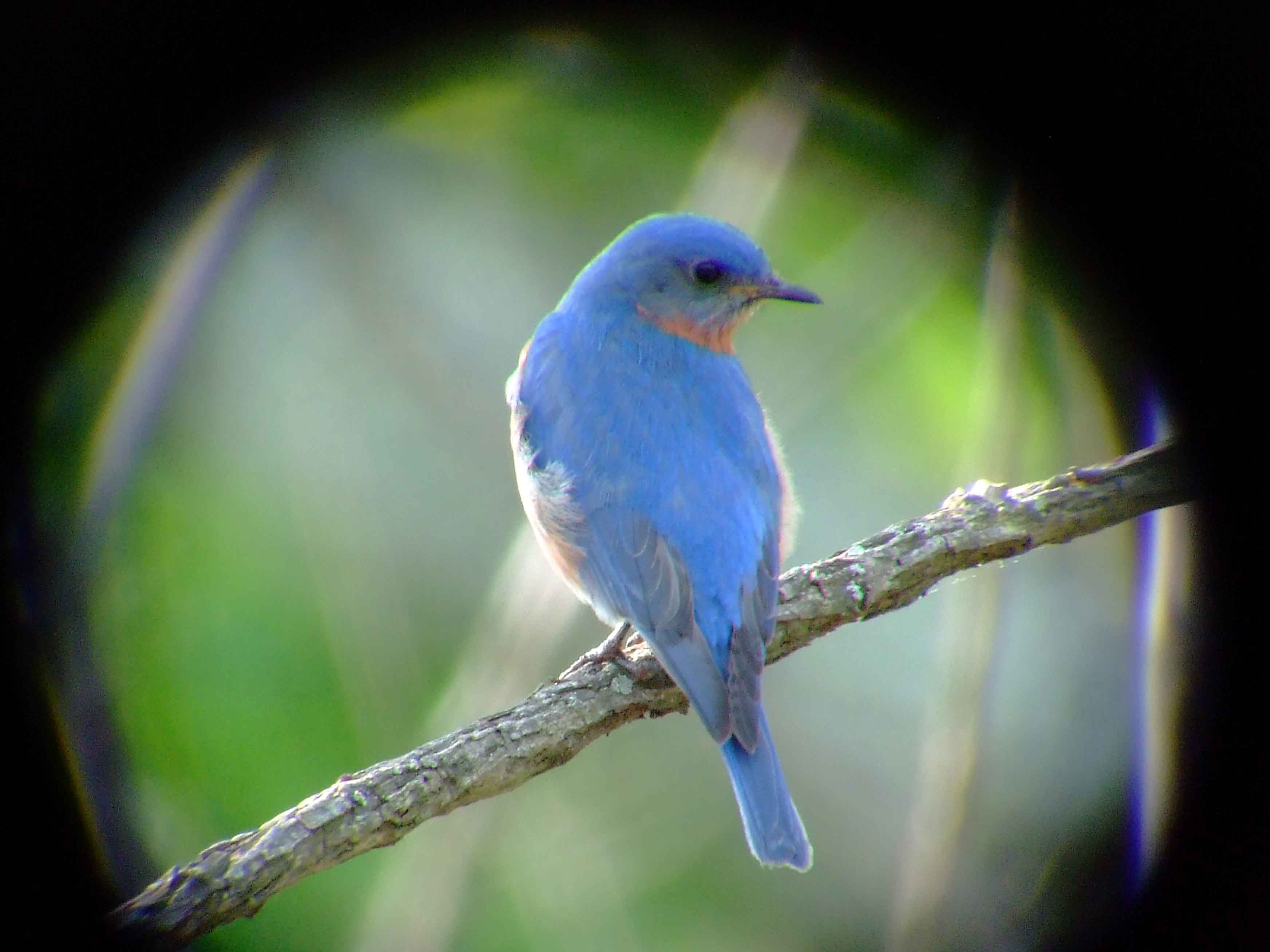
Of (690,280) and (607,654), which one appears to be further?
(690,280)

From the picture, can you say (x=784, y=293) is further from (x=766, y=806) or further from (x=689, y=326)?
(x=766, y=806)

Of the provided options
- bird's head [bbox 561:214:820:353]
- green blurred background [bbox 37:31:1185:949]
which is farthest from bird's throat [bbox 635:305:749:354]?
green blurred background [bbox 37:31:1185:949]

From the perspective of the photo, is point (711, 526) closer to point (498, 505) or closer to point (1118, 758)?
point (498, 505)

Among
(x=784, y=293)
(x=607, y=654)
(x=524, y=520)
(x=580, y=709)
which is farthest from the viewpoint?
(x=524, y=520)

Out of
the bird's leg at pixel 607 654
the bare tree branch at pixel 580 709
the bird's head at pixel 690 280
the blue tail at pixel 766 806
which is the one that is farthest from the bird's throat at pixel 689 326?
the blue tail at pixel 766 806

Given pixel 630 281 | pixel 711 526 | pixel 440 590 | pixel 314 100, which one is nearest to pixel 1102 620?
pixel 711 526

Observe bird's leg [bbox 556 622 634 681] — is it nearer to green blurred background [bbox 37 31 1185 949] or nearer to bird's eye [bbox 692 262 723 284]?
green blurred background [bbox 37 31 1185 949]

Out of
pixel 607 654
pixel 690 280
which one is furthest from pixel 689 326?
pixel 607 654

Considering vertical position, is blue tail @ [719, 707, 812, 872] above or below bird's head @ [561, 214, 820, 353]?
below
